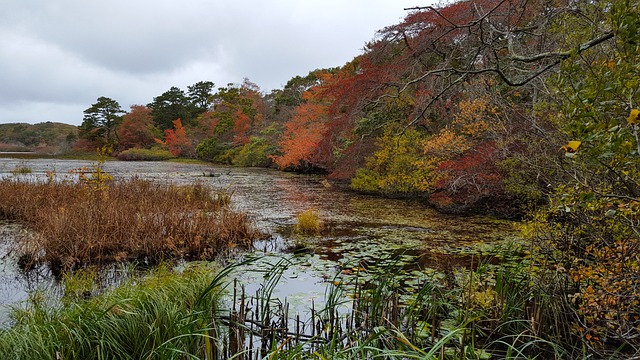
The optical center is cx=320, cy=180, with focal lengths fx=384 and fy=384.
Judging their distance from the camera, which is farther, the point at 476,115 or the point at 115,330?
the point at 476,115

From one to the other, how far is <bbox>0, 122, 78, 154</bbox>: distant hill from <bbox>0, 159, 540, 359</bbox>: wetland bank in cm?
4496

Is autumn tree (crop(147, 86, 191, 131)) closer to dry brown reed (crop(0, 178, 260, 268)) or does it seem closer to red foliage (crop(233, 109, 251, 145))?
red foliage (crop(233, 109, 251, 145))

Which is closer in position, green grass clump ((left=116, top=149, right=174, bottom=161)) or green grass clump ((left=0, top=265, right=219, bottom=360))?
green grass clump ((left=0, top=265, right=219, bottom=360))

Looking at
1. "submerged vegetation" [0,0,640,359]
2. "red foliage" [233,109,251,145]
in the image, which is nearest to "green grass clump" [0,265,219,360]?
"submerged vegetation" [0,0,640,359]

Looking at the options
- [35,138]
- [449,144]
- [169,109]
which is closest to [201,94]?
[169,109]

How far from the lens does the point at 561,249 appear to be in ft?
11.6

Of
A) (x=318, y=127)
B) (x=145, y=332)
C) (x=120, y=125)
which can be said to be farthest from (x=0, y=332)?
(x=120, y=125)

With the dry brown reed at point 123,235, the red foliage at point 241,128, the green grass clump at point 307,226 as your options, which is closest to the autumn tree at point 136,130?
the red foliage at point 241,128

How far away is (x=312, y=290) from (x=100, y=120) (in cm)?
4703

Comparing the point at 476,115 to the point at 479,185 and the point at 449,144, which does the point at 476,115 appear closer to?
the point at 449,144

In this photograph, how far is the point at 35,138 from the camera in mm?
54906

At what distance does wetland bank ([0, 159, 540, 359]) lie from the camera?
2596 millimetres

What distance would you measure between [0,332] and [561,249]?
4516 mm

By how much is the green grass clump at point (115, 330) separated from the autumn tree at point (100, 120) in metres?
45.3
